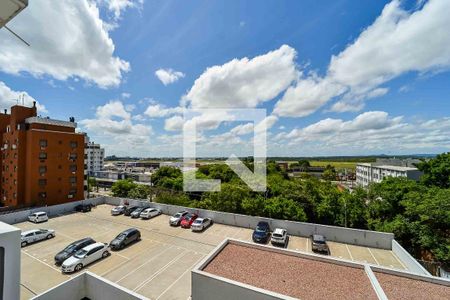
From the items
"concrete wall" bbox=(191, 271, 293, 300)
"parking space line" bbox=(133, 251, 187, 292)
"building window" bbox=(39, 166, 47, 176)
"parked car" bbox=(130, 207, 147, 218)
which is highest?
"building window" bbox=(39, 166, 47, 176)

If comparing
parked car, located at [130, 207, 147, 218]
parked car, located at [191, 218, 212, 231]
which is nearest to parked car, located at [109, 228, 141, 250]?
parked car, located at [191, 218, 212, 231]

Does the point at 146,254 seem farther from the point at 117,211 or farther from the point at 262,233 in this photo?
the point at 117,211

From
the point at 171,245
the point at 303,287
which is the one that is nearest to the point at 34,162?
the point at 171,245

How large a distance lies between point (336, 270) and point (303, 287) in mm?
1990

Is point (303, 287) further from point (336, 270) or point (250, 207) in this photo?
point (250, 207)

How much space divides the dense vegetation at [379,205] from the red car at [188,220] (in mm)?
6711

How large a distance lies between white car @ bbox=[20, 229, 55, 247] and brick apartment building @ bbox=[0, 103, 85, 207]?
46.3 feet

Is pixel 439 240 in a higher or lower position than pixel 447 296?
lower

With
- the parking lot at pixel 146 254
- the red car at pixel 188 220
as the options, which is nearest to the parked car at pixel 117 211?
the parking lot at pixel 146 254

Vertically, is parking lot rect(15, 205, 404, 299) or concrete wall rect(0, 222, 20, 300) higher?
concrete wall rect(0, 222, 20, 300)

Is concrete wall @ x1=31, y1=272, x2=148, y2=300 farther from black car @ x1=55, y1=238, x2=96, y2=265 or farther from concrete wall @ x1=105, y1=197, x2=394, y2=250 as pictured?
concrete wall @ x1=105, y1=197, x2=394, y2=250

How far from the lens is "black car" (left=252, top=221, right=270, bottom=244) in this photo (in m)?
17.4

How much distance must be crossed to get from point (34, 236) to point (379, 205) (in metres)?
31.4

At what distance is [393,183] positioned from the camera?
25.5 meters
